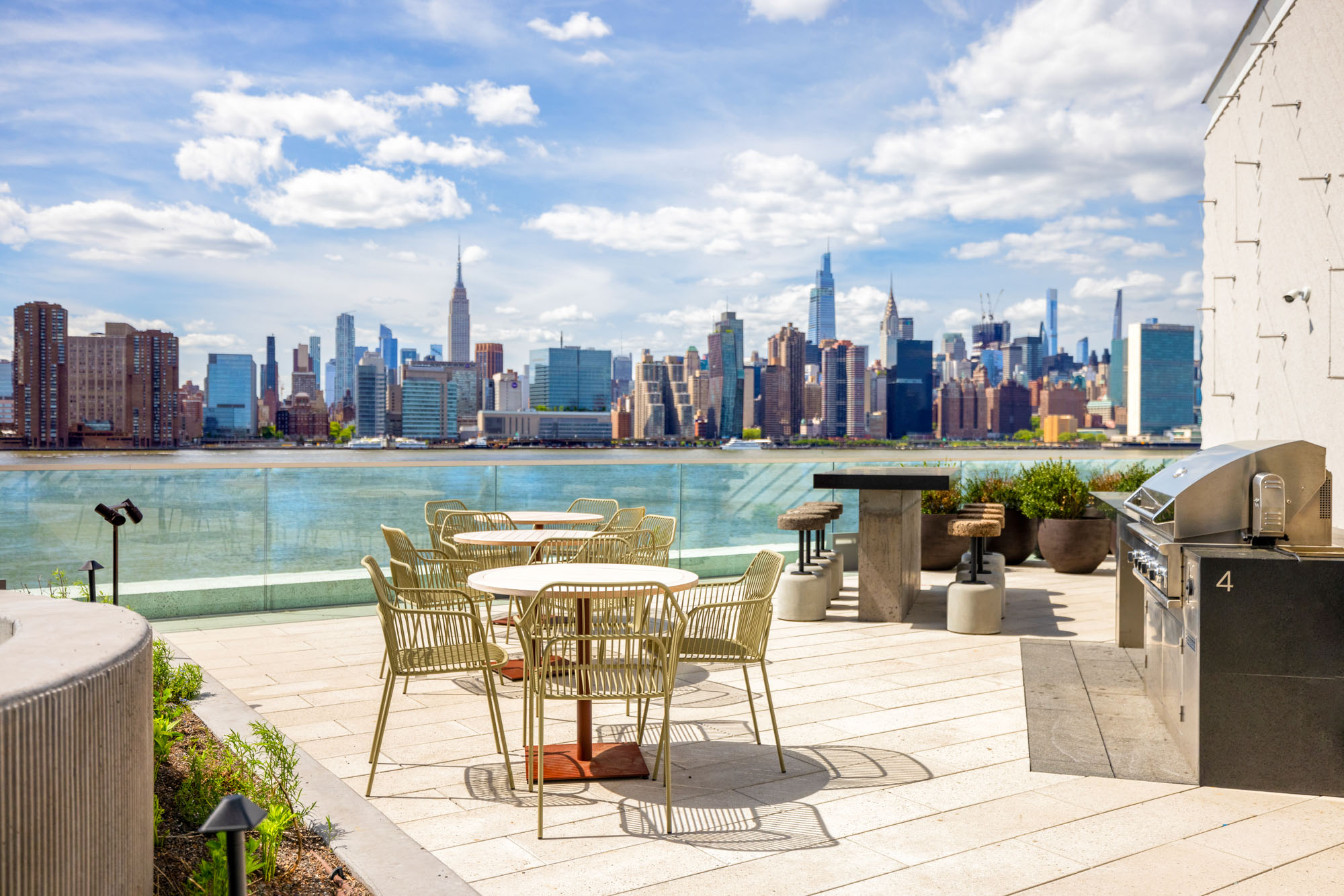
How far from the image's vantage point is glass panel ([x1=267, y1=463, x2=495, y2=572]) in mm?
8625

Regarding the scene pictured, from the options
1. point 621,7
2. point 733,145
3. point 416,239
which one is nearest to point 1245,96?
point 621,7

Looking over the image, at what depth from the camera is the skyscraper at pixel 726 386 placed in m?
96.2

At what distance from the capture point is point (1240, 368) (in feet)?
32.8

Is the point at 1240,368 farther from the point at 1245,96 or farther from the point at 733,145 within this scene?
the point at 733,145

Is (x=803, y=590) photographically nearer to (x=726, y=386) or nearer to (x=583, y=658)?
(x=583, y=658)

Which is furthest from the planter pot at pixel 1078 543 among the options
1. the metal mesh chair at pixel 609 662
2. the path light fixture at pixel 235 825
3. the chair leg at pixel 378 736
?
the path light fixture at pixel 235 825

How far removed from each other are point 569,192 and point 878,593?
79572 millimetres

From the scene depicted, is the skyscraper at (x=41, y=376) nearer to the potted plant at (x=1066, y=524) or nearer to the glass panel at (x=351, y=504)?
the glass panel at (x=351, y=504)

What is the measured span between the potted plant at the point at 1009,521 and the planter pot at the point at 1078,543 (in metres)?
0.50

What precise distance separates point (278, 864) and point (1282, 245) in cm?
885

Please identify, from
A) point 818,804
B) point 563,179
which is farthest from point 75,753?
point 563,179

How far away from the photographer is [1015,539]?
1130cm

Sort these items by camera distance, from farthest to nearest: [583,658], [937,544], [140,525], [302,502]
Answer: [937,544]
[302,502]
[140,525]
[583,658]

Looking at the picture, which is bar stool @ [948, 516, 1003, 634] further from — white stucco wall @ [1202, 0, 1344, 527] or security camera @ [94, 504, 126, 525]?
security camera @ [94, 504, 126, 525]
